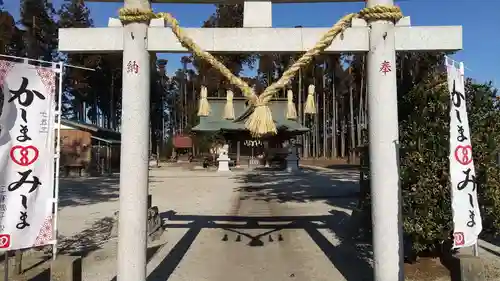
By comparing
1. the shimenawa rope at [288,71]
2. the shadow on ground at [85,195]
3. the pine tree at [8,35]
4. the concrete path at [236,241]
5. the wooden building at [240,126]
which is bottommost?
the concrete path at [236,241]

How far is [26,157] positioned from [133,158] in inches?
41.6

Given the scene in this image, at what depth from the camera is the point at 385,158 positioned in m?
4.63

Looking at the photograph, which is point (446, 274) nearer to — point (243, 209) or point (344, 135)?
point (243, 209)

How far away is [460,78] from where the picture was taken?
4.47 metres

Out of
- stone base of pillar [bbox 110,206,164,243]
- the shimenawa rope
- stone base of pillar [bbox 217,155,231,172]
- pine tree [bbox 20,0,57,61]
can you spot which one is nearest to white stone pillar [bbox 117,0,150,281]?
the shimenawa rope

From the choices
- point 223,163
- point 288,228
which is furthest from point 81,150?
point 288,228

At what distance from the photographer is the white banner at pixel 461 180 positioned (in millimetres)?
4238

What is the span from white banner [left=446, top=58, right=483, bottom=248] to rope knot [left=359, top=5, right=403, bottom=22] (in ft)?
2.57

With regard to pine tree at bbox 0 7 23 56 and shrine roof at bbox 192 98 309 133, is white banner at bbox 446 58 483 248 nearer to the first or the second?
pine tree at bbox 0 7 23 56

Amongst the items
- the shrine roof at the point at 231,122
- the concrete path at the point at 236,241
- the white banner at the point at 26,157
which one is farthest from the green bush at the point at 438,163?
the shrine roof at the point at 231,122

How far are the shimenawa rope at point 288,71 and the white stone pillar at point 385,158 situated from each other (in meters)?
0.11

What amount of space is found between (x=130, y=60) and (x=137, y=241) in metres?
2.00

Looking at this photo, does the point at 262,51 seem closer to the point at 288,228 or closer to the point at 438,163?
the point at 438,163

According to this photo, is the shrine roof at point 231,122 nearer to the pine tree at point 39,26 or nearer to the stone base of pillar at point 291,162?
the stone base of pillar at point 291,162
